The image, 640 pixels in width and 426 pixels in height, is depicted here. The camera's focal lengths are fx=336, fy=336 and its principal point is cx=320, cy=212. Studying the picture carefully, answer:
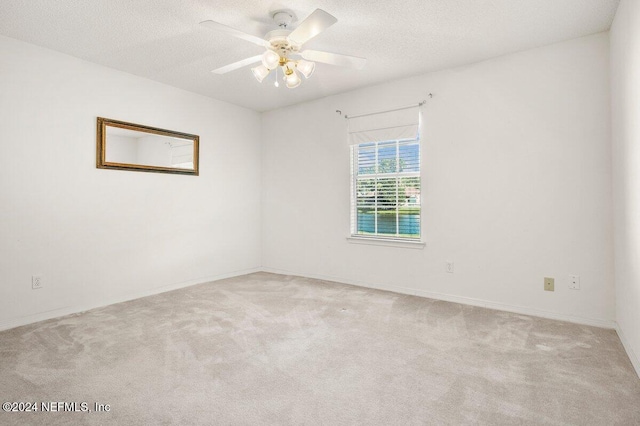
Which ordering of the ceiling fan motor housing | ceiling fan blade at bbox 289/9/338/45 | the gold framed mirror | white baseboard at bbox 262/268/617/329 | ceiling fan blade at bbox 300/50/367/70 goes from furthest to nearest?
the gold framed mirror < white baseboard at bbox 262/268/617/329 < ceiling fan blade at bbox 300/50/367/70 < the ceiling fan motor housing < ceiling fan blade at bbox 289/9/338/45

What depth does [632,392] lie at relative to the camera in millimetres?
1851

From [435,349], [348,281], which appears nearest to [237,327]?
[435,349]

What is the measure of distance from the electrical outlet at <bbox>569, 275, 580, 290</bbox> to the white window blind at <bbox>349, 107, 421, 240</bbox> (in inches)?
57.2

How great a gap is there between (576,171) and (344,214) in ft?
8.09

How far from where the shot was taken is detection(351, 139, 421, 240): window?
3902mm

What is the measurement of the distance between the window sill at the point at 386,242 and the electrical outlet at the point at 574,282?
4.41ft

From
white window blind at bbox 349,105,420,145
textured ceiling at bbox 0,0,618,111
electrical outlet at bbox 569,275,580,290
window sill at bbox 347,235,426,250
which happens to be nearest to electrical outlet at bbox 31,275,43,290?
textured ceiling at bbox 0,0,618,111

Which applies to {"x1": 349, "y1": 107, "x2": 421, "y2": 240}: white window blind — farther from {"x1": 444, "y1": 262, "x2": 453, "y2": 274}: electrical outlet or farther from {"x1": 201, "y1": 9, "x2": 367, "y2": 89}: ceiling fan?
{"x1": 201, "y1": 9, "x2": 367, "y2": 89}: ceiling fan

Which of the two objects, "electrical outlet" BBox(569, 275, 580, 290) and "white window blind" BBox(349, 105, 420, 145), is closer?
"electrical outlet" BBox(569, 275, 580, 290)

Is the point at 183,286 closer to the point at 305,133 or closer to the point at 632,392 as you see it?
the point at 305,133

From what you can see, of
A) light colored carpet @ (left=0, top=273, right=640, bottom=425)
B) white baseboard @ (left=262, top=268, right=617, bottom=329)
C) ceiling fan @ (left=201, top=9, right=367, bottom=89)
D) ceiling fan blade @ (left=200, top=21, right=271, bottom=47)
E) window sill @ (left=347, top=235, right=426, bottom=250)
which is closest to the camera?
light colored carpet @ (left=0, top=273, right=640, bottom=425)

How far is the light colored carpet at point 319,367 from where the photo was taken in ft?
5.51

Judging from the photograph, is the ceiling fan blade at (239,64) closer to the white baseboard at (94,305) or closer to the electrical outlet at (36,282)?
the electrical outlet at (36,282)

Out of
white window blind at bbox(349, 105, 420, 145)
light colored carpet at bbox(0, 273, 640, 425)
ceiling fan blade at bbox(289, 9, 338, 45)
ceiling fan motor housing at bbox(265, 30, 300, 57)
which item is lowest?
light colored carpet at bbox(0, 273, 640, 425)
